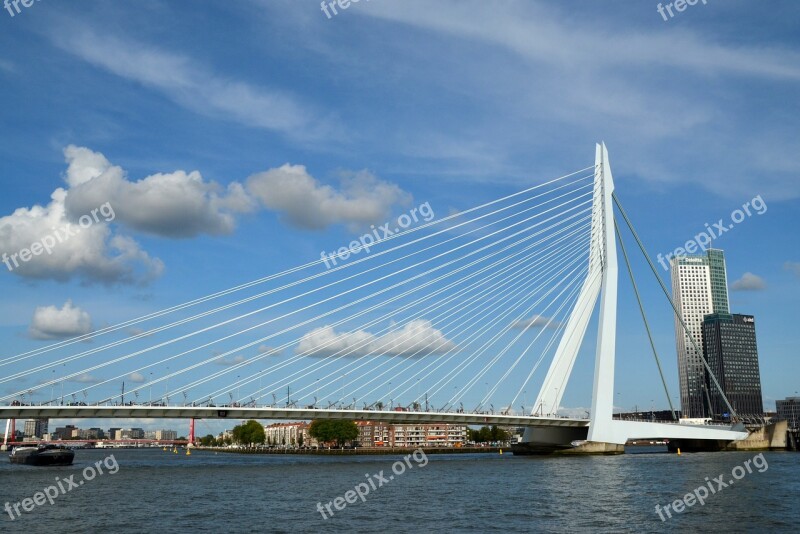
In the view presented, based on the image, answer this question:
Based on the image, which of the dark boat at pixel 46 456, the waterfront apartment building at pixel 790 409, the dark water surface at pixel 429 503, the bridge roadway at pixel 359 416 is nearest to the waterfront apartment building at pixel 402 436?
the waterfront apartment building at pixel 790 409

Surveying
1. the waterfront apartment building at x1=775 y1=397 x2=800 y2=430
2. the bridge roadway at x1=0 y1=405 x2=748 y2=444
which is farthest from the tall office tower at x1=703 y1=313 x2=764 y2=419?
the bridge roadway at x1=0 y1=405 x2=748 y2=444

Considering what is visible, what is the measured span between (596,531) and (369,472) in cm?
2671

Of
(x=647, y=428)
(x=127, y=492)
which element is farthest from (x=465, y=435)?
(x=127, y=492)

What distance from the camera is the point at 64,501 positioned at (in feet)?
101

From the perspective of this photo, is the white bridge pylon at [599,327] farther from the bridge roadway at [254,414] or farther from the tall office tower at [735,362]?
the tall office tower at [735,362]

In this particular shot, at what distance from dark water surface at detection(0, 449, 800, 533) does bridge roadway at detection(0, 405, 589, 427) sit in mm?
3993

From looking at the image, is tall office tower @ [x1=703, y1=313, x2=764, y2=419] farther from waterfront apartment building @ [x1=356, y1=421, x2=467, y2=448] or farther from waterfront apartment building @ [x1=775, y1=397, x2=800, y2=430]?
waterfront apartment building @ [x1=356, y1=421, x2=467, y2=448]

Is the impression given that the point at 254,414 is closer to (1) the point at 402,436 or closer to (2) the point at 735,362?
(1) the point at 402,436

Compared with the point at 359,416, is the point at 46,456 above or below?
below

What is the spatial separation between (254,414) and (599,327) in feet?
77.3

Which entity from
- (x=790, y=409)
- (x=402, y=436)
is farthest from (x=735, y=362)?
(x=402, y=436)

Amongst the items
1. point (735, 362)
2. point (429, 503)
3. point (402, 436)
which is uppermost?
point (735, 362)

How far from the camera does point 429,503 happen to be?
2873 centimetres

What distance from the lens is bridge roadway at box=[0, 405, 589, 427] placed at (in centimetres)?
4584
